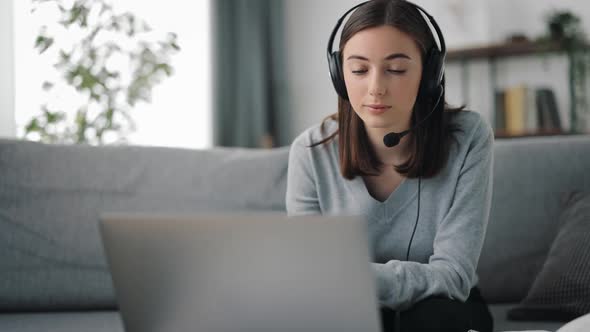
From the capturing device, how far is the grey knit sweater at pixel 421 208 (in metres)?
0.98

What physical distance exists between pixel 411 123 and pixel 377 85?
0.64 ft

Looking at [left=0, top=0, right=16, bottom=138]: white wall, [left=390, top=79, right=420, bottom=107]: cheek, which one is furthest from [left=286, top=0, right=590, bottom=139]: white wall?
[left=390, top=79, right=420, bottom=107]: cheek

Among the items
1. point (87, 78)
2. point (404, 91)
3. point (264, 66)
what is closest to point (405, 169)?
point (404, 91)

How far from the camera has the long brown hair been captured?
1.09 metres

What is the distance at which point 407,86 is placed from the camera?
1078 millimetres

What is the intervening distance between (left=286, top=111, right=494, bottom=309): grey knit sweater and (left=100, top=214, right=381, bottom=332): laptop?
318 mm

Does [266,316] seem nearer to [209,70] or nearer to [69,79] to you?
[69,79]

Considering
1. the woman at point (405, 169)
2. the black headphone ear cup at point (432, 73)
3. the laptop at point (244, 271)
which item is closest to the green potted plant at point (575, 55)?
the woman at point (405, 169)

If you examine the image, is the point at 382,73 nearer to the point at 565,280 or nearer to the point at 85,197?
the point at 565,280

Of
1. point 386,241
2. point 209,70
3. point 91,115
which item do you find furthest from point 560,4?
point 386,241

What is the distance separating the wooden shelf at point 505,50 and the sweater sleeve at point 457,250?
7.91 feet

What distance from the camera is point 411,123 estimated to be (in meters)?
1.21

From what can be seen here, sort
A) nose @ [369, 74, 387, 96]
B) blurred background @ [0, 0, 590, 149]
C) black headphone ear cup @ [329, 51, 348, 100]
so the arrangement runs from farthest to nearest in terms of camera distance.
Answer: blurred background @ [0, 0, 590, 149] → black headphone ear cup @ [329, 51, 348, 100] → nose @ [369, 74, 387, 96]

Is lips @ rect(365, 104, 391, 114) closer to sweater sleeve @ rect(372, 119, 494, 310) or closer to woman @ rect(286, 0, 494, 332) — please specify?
woman @ rect(286, 0, 494, 332)
